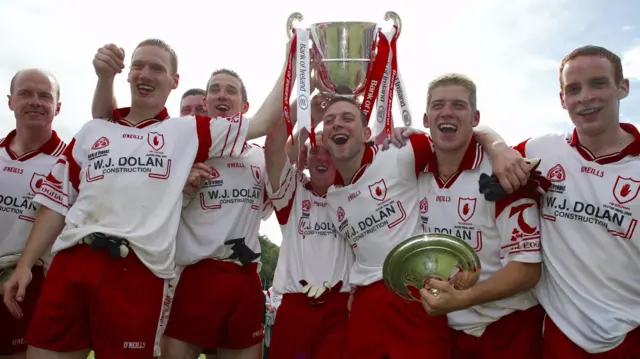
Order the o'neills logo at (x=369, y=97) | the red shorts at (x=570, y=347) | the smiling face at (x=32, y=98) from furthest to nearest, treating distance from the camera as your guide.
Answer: the smiling face at (x=32, y=98) → the o'neills logo at (x=369, y=97) → the red shorts at (x=570, y=347)

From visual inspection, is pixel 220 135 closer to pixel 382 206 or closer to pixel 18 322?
pixel 382 206

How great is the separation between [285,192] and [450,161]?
142cm

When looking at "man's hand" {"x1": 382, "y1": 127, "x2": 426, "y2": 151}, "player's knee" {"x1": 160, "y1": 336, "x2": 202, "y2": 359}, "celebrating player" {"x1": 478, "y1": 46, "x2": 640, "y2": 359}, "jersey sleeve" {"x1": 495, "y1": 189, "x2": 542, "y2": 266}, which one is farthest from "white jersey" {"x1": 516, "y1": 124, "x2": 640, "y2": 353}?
"player's knee" {"x1": 160, "y1": 336, "x2": 202, "y2": 359}

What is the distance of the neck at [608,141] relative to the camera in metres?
3.22

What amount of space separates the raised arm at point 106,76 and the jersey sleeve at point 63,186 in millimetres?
304

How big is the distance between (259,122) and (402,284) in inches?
63.5

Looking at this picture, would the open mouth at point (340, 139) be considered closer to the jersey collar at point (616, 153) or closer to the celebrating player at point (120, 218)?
the celebrating player at point (120, 218)

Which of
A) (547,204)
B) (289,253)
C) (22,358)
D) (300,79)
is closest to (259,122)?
(300,79)

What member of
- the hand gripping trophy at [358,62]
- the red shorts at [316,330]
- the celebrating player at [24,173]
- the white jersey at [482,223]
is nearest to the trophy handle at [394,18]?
the hand gripping trophy at [358,62]

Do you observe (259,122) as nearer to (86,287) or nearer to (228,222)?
(228,222)

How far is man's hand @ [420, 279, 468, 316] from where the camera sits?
2855 millimetres

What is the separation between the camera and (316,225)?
4.45 m

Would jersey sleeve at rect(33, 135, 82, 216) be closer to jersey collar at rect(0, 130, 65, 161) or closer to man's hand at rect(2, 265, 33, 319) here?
man's hand at rect(2, 265, 33, 319)

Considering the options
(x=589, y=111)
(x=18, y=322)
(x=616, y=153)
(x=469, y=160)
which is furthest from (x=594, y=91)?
(x=18, y=322)
